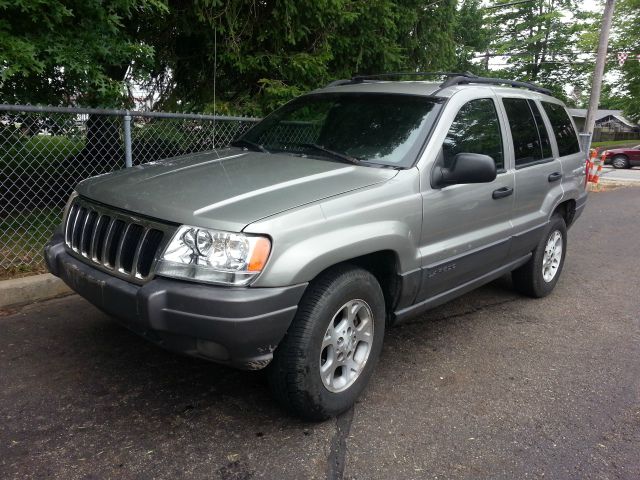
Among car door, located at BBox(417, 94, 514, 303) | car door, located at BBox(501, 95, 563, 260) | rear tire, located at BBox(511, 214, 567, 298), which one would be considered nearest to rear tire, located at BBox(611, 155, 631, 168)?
rear tire, located at BBox(511, 214, 567, 298)

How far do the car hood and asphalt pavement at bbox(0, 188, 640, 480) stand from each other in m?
1.09

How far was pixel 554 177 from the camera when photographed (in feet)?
15.4

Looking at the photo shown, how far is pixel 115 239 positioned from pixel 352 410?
5.22 feet

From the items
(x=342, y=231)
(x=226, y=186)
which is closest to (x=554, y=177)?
(x=342, y=231)

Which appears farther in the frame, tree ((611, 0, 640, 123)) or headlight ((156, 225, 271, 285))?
tree ((611, 0, 640, 123))

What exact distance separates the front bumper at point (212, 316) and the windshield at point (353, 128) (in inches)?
50.6

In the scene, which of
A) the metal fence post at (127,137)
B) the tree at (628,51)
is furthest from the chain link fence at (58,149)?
the tree at (628,51)

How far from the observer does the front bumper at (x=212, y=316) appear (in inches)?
Result: 94.0

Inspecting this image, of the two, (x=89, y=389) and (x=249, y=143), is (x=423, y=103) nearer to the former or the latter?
(x=249, y=143)

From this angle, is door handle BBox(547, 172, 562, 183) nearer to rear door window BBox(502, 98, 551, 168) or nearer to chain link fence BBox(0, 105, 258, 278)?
rear door window BBox(502, 98, 551, 168)

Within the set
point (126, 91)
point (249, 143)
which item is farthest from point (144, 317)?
point (126, 91)

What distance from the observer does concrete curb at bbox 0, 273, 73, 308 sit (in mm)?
4312

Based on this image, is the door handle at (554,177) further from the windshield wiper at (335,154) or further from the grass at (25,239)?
the grass at (25,239)

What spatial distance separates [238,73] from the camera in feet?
24.2
